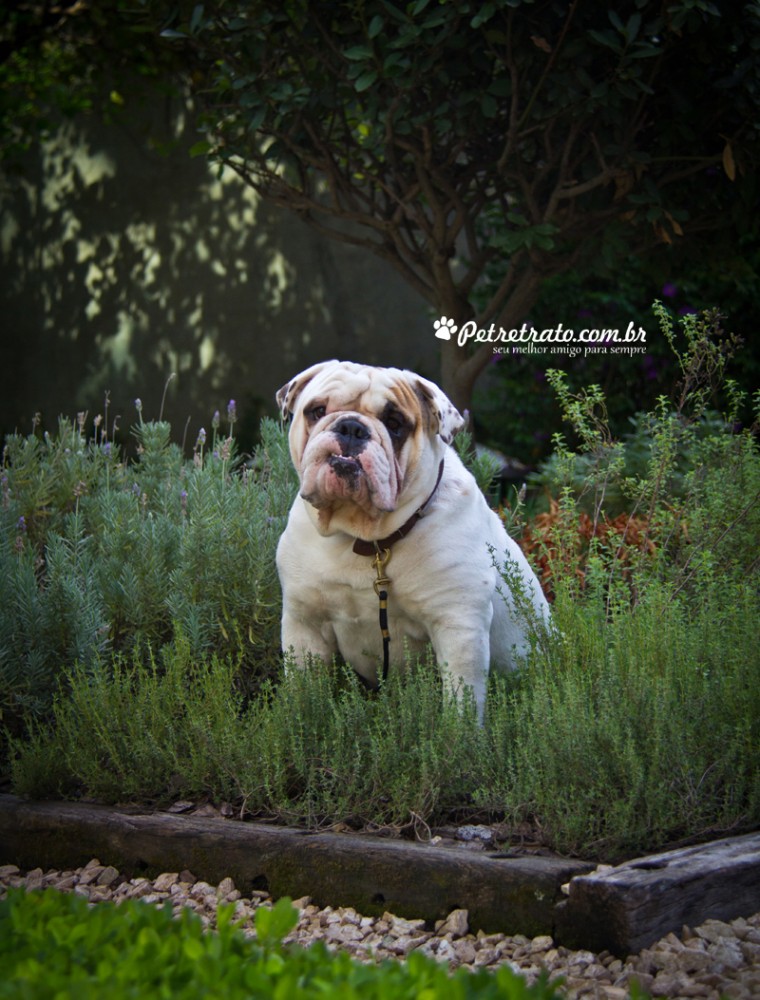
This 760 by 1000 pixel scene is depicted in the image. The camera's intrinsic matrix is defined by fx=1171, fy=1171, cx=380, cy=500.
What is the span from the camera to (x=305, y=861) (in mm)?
2887

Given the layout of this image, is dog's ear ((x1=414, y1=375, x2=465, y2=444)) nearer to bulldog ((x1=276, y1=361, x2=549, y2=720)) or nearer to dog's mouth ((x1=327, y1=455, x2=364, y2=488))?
bulldog ((x1=276, y1=361, x2=549, y2=720))

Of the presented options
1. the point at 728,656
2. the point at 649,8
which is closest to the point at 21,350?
the point at 649,8

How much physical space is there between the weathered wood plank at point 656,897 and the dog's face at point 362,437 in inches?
48.8

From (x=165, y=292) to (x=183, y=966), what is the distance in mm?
9251

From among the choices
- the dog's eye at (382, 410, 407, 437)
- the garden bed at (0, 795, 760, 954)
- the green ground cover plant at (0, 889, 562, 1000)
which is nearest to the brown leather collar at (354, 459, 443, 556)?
the dog's eye at (382, 410, 407, 437)

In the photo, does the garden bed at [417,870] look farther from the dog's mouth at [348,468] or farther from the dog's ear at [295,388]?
the dog's ear at [295,388]

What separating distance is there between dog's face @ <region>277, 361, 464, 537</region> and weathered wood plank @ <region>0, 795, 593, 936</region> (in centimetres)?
92

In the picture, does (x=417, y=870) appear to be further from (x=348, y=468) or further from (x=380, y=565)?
(x=348, y=468)

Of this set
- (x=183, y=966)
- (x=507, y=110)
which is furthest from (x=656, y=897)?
(x=507, y=110)

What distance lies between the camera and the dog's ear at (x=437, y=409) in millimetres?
3510

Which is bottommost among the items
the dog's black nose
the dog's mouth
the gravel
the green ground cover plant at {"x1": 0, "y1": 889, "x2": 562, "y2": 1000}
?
the gravel

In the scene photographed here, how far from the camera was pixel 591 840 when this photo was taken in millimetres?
2764

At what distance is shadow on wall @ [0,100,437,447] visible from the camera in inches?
402

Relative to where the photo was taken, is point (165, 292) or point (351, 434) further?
point (165, 292)
